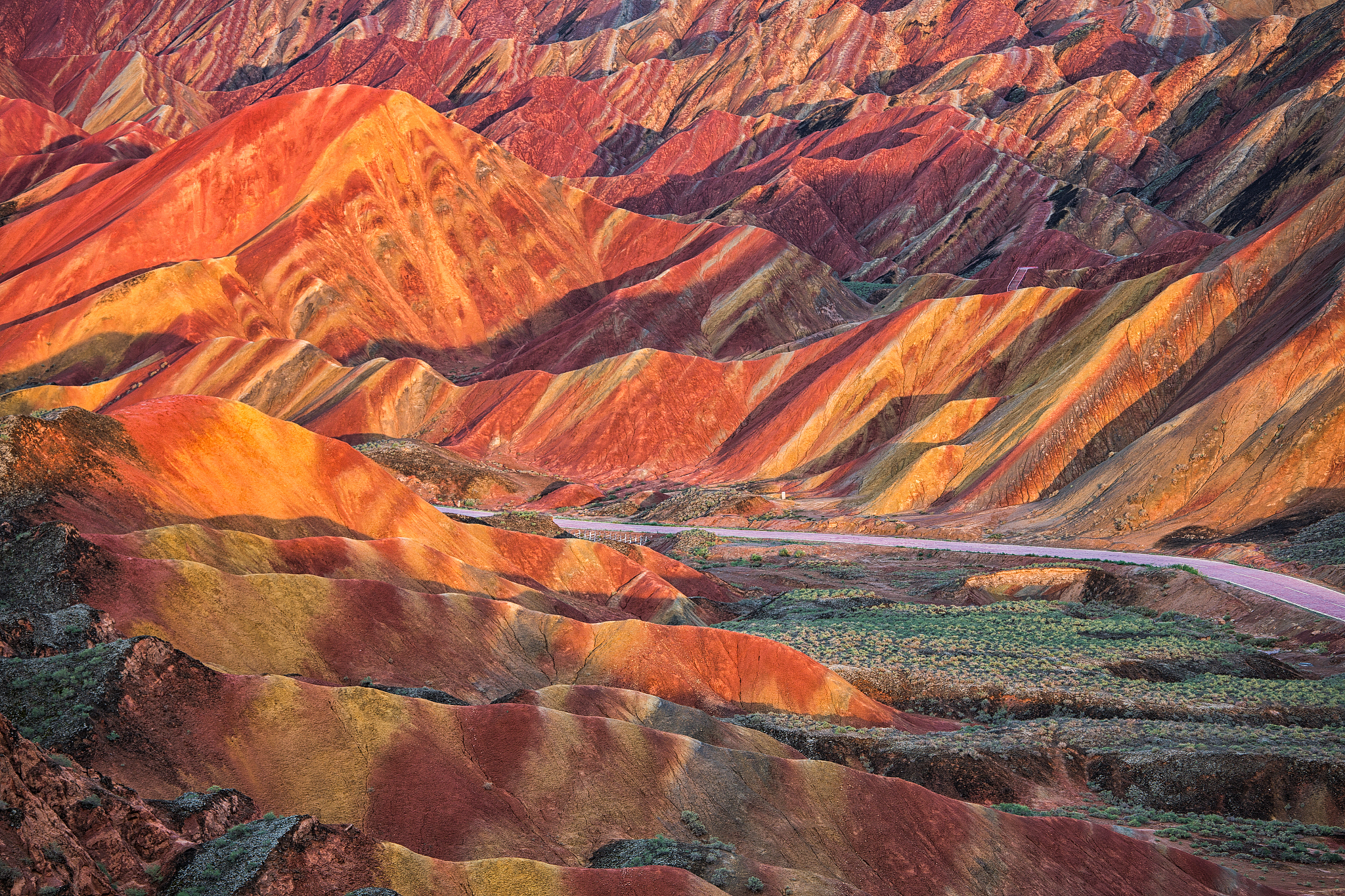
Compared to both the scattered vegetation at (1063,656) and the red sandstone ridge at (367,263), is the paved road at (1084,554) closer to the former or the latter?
the scattered vegetation at (1063,656)

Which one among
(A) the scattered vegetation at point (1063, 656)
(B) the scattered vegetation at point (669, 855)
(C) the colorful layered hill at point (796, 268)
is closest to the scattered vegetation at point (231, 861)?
(B) the scattered vegetation at point (669, 855)

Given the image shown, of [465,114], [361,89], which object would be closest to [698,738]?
[361,89]

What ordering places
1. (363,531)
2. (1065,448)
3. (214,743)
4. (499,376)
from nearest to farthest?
(214,743), (363,531), (1065,448), (499,376)

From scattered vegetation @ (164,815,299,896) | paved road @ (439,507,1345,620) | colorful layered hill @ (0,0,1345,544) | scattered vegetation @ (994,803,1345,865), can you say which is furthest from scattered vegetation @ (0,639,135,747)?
colorful layered hill @ (0,0,1345,544)

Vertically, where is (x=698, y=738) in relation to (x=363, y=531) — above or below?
above

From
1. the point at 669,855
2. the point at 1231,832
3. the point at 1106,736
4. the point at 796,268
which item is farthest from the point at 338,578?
the point at 796,268

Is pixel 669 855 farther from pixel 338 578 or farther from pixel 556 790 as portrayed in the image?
pixel 338 578

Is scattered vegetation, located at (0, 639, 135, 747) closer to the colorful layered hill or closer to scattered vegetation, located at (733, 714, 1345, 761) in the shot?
scattered vegetation, located at (733, 714, 1345, 761)

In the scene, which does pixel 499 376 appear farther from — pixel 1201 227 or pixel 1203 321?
pixel 1201 227
